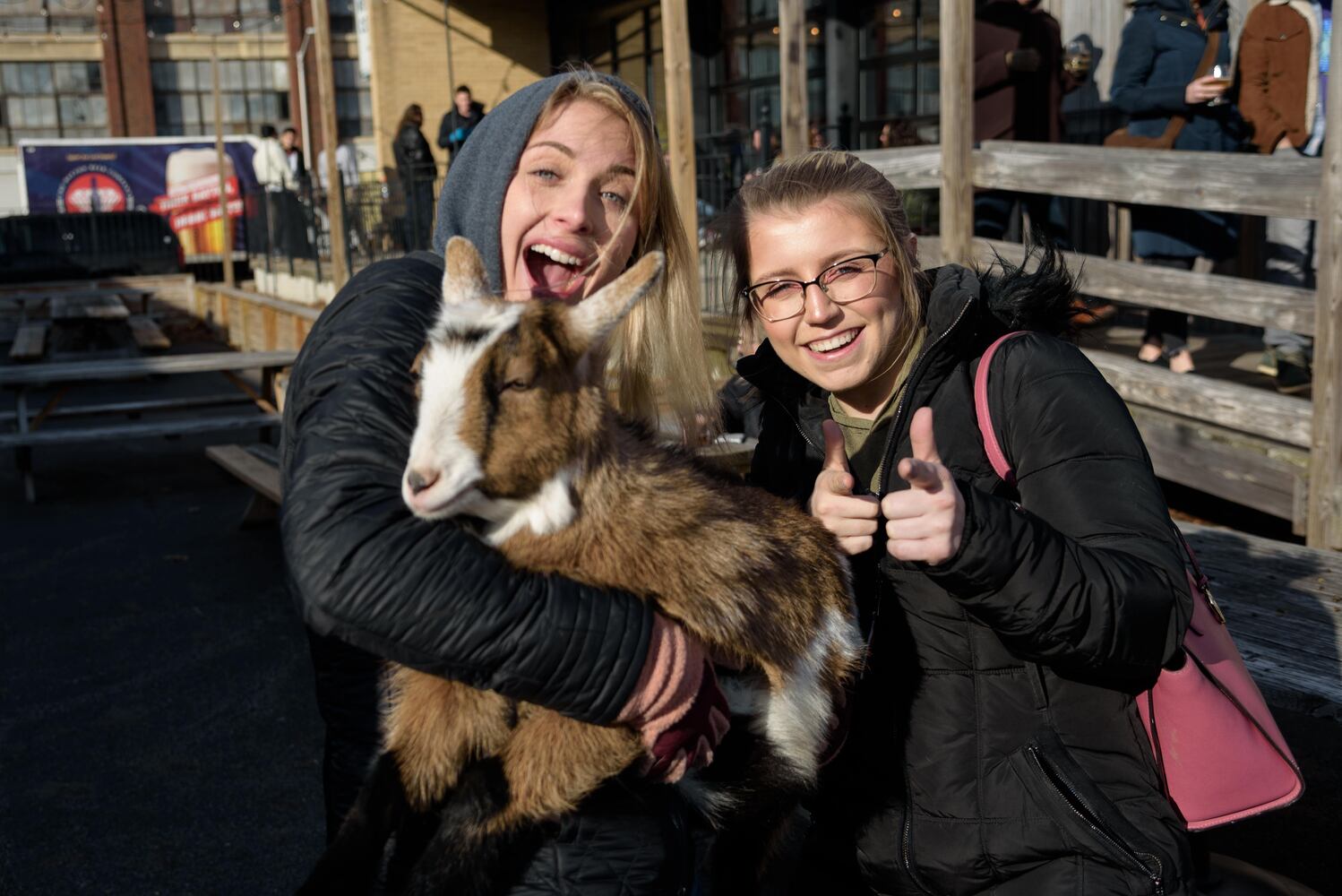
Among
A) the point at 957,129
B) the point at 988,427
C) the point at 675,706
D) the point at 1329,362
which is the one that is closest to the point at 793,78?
the point at 957,129

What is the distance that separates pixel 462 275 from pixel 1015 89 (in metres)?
7.33

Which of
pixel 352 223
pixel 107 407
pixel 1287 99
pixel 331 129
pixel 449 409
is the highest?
pixel 331 129

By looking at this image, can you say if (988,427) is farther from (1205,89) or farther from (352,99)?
(352,99)

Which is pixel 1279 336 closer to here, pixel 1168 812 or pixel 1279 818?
pixel 1279 818

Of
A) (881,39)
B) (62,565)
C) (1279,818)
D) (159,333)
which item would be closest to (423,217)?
(159,333)

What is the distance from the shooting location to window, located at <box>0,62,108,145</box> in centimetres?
3750

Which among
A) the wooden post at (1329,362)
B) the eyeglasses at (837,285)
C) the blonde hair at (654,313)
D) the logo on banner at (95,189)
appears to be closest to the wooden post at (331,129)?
the wooden post at (1329,362)

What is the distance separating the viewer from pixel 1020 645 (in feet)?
6.43

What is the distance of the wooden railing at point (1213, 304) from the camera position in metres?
4.83

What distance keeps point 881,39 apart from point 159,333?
918 cm

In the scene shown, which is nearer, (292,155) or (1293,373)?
(1293,373)

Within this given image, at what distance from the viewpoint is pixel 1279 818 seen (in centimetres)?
427

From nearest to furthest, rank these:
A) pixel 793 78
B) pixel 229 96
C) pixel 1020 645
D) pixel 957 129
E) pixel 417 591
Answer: pixel 417 591 < pixel 1020 645 < pixel 957 129 < pixel 793 78 < pixel 229 96

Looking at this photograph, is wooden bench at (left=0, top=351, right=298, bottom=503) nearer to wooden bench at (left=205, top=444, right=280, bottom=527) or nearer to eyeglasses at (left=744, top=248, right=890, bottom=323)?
wooden bench at (left=205, top=444, right=280, bottom=527)
